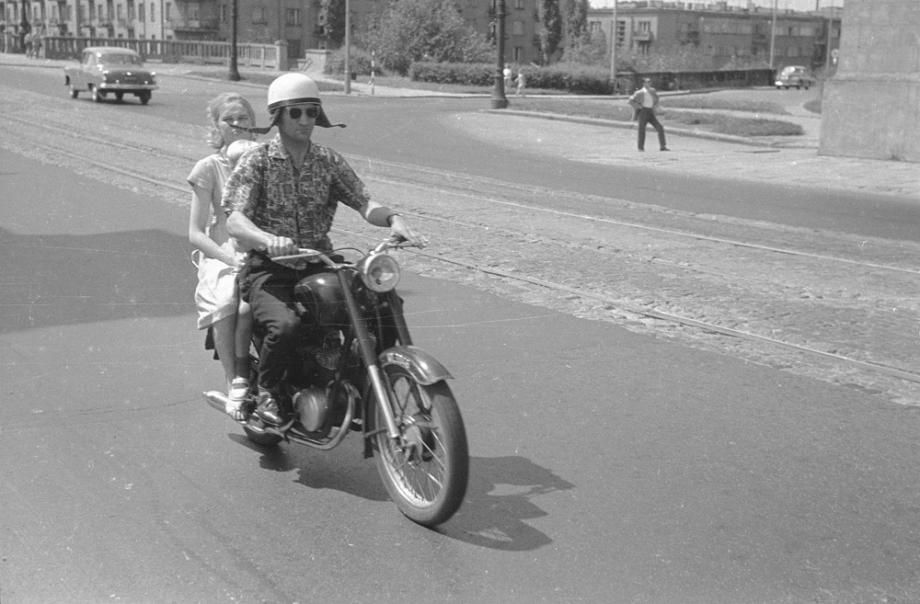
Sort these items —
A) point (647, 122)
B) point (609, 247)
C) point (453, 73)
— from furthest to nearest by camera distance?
point (453, 73) → point (647, 122) → point (609, 247)

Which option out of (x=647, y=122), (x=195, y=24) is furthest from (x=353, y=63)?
(x=647, y=122)

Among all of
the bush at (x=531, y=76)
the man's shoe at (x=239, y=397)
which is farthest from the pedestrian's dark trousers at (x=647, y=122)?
the bush at (x=531, y=76)

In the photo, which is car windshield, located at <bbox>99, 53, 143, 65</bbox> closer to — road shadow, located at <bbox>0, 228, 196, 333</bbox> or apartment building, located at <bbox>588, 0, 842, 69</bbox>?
road shadow, located at <bbox>0, 228, 196, 333</bbox>

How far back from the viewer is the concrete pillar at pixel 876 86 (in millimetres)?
23016

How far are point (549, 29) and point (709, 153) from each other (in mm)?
90638

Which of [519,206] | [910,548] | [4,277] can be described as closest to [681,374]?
[910,548]

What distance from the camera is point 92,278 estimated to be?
9594 mm

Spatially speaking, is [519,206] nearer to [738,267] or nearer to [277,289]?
[738,267]

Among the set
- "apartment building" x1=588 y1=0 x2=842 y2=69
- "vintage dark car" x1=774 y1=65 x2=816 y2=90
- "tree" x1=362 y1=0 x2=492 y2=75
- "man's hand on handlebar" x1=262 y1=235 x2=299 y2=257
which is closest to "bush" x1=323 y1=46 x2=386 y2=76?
"tree" x1=362 y1=0 x2=492 y2=75

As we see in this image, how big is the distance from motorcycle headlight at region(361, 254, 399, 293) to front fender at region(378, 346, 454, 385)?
242 mm

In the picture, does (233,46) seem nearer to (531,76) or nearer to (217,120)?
(531,76)

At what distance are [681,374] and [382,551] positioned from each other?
299 cm

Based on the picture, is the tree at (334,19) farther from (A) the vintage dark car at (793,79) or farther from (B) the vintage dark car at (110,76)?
(B) the vintage dark car at (110,76)

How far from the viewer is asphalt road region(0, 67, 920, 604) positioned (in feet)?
13.6
